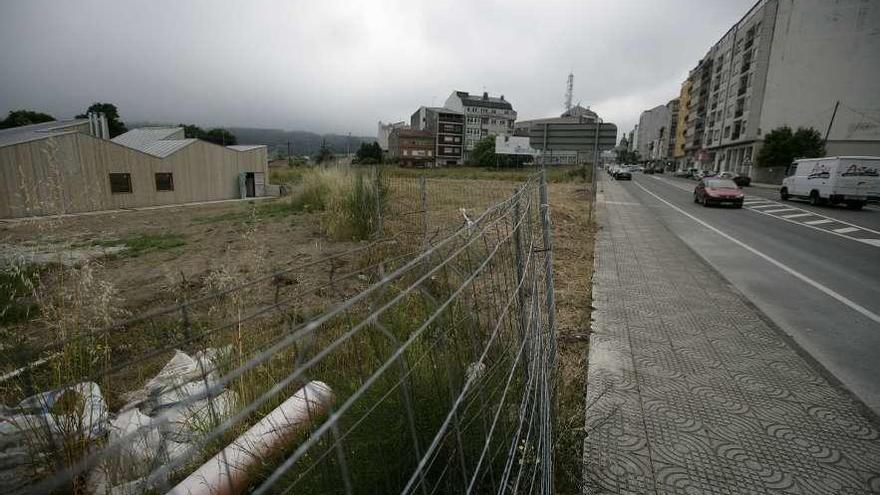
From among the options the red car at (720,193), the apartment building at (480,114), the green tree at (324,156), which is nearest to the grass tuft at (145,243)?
the green tree at (324,156)

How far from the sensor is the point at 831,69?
132ft

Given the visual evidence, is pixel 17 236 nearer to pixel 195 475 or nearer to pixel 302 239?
pixel 302 239

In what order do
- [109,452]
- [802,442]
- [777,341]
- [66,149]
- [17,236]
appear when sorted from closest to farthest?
1. [109,452]
2. [802,442]
3. [777,341]
4. [17,236]
5. [66,149]

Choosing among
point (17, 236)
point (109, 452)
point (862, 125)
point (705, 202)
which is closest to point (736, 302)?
point (109, 452)

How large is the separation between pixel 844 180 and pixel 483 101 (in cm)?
8723

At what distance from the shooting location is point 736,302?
223 inches

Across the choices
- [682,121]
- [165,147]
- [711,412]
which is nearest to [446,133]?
[682,121]

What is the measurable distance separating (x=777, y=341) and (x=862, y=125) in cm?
5087

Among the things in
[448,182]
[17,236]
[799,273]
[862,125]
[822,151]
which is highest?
[862,125]

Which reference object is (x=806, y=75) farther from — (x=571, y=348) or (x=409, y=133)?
(x=409, y=133)

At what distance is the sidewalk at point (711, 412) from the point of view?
2621mm

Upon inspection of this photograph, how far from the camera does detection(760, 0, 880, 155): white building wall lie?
3841 cm

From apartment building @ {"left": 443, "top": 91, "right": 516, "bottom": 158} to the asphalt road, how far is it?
8244 cm

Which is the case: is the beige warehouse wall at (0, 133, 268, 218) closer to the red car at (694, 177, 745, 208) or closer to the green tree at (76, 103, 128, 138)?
the red car at (694, 177, 745, 208)
